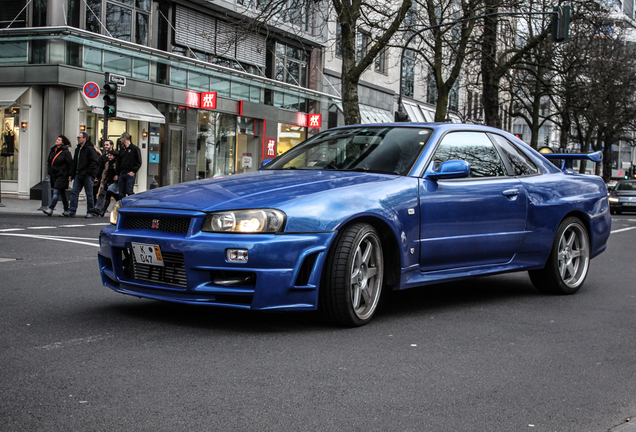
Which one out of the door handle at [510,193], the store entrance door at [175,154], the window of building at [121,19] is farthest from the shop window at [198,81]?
the door handle at [510,193]

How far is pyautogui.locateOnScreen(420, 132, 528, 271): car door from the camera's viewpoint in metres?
5.82

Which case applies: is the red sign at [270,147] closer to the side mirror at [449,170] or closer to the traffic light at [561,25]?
the traffic light at [561,25]

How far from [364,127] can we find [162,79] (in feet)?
68.7

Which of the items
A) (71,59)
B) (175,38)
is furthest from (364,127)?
(175,38)

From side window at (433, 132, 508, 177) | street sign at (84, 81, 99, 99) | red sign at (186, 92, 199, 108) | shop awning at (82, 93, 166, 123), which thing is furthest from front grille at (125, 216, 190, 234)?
red sign at (186, 92, 199, 108)

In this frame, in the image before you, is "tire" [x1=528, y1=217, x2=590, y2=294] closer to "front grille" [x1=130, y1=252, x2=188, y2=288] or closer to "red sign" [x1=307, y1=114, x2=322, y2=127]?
"front grille" [x1=130, y1=252, x2=188, y2=288]

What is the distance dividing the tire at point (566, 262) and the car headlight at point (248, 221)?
3255mm

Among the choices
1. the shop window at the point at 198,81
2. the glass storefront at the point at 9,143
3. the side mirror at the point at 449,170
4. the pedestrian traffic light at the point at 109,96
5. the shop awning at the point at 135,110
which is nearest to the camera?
the side mirror at the point at 449,170

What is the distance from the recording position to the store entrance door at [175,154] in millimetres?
27344

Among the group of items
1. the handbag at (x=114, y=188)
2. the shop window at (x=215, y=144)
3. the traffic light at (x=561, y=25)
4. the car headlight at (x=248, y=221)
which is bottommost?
the handbag at (x=114, y=188)

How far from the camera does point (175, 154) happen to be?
27703mm

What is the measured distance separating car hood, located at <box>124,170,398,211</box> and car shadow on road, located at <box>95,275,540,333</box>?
0.79 meters

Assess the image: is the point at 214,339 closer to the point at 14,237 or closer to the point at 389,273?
the point at 389,273

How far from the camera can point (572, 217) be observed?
738cm
